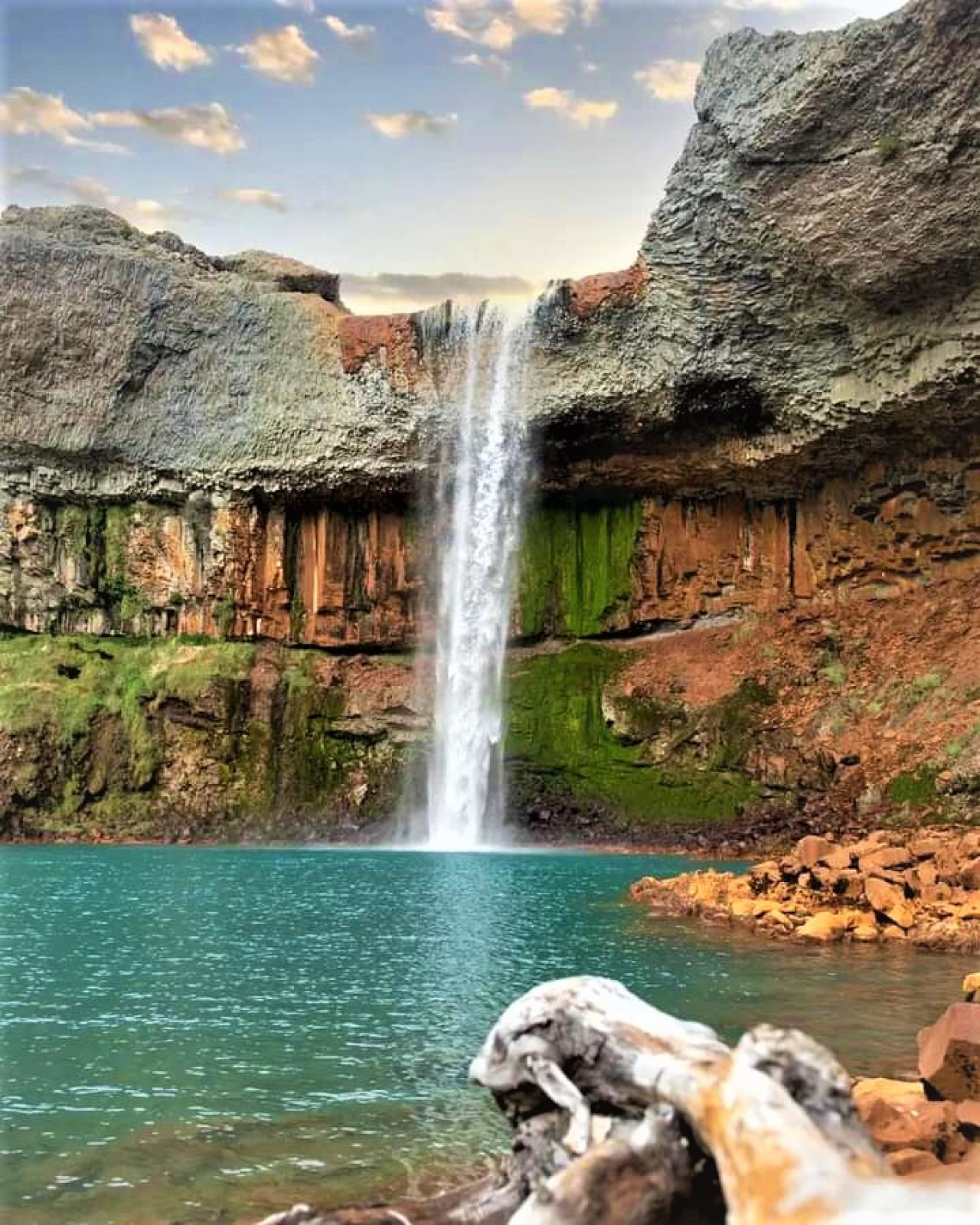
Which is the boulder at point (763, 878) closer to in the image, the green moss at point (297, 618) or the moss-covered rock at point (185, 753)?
the moss-covered rock at point (185, 753)

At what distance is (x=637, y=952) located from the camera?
12.2 m

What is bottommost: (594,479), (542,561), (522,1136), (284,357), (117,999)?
(117,999)

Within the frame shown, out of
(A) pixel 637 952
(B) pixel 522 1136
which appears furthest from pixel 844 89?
(B) pixel 522 1136

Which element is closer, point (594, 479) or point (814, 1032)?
point (814, 1032)

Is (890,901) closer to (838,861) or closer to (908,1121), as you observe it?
(838,861)

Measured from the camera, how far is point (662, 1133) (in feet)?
12.3

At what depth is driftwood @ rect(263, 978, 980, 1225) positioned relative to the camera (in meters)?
3.20

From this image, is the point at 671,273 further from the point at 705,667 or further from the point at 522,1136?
the point at 522,1136

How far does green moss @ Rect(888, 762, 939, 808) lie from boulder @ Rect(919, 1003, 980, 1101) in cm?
2270

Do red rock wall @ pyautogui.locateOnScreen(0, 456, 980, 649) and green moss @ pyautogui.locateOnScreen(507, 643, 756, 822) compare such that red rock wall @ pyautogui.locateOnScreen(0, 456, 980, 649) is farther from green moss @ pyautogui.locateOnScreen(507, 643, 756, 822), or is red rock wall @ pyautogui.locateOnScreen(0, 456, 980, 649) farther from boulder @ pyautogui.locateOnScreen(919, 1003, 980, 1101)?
boulder @ pyautogui.locateOnScreen(919, 1003, 980, 1101)

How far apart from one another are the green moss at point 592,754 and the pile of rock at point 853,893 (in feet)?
43.6

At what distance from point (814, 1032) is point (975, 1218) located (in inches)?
233

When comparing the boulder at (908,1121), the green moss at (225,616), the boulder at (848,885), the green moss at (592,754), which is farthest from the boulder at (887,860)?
the green moss at (225,616)

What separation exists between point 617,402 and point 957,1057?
27.8 m
